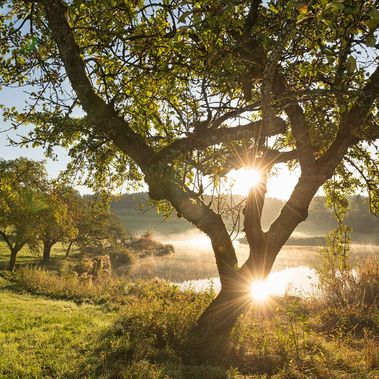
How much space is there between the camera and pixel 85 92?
22.8 feet

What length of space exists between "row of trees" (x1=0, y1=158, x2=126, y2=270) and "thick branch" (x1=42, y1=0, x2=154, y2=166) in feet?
6.54

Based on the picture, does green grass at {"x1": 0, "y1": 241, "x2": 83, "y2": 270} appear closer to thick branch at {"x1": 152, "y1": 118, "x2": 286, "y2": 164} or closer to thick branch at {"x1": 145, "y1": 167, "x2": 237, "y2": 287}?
thick branch at {"x1": 145, "y1": 167, "x2": 237, "y2": 287}

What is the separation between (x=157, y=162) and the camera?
6785 millimetres

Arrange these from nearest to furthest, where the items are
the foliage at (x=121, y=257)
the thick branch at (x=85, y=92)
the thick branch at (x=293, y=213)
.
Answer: the thick branch at (x=85, y=92), the thick branch at (x=293, y=213), the foliage at (x=121, y=257)

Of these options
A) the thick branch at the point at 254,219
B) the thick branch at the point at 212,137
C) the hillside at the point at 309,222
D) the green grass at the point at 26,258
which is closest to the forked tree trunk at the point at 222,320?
the thick branch at the point at 254,219

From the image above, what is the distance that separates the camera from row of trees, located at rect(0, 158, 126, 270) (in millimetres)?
8758

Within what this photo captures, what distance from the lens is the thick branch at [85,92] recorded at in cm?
660

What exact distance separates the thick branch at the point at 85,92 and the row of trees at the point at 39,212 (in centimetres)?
199

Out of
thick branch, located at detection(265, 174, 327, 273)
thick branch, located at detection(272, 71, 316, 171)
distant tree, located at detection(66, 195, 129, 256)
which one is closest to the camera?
thick branch, located at detection(272, 71, 316, 171)

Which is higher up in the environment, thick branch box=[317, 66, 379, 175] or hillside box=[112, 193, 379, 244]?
thick branch box=[317, 66, 379, 175]

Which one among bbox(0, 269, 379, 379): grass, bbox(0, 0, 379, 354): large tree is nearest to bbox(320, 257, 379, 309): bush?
bbox(0, 269, 379, 379): grass

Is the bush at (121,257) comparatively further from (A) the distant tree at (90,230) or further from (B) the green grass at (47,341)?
(B) the green grass at (47,341)

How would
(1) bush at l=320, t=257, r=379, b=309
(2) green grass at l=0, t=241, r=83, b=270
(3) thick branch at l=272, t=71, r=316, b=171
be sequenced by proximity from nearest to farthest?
(3) thick branch at l=272, t=71, r=316, b=171 → (1) bush at l=320, t=257, r=379, b=309 → (2) green grass at l=0, t=241, r=83, b=270

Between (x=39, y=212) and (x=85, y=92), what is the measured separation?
2189 cm
